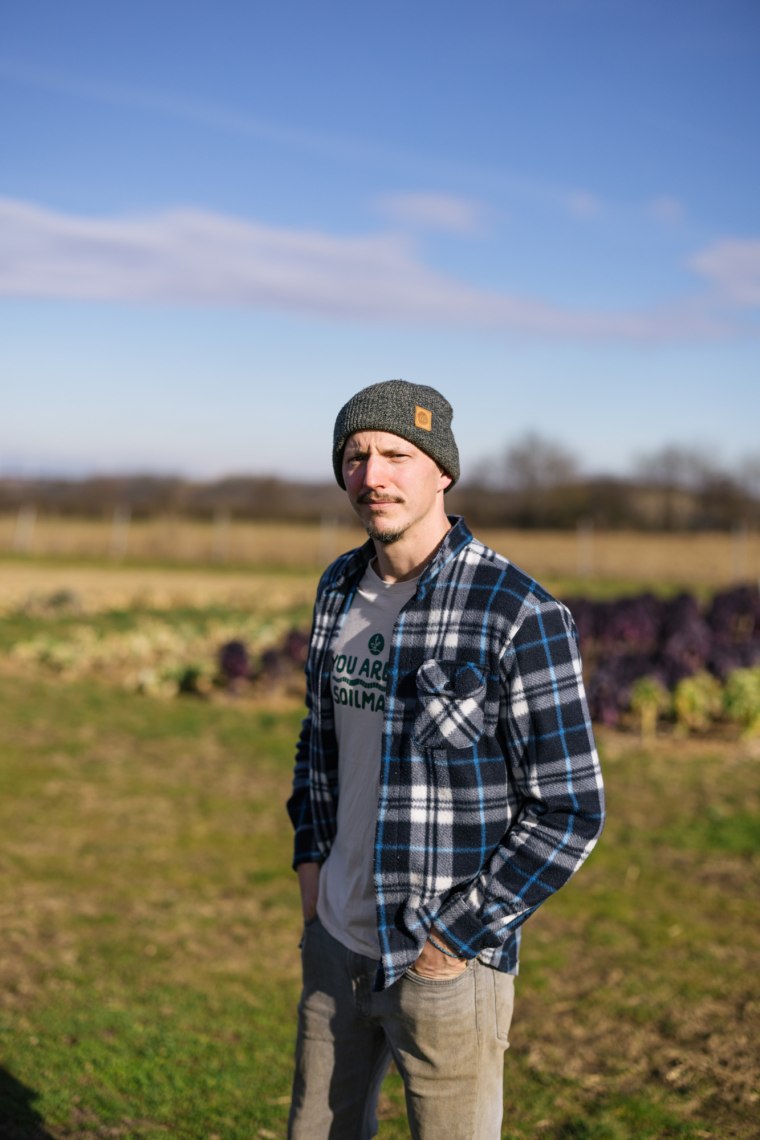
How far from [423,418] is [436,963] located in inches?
42.0

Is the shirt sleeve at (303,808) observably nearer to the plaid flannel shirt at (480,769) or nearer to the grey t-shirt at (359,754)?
the grey t-shirt at (359,754)

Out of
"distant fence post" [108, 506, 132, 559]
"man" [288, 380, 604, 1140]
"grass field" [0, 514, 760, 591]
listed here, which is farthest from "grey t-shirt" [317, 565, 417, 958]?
"distant fence post" [108, 506, 132, 559]

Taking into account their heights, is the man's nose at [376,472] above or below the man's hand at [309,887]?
above

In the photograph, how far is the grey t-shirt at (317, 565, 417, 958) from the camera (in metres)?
2.35

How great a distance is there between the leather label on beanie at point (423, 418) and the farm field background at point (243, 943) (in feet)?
7.86

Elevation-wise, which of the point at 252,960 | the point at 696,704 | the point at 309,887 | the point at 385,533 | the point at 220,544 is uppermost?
the point at 385,533

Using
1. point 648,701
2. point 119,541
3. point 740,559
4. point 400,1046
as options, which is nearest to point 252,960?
point 400,1046

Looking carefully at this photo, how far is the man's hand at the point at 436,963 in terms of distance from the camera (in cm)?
212

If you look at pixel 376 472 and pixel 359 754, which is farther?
pixel 359 754

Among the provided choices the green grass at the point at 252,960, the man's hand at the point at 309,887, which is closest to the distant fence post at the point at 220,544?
the green grass at the point at 252,960

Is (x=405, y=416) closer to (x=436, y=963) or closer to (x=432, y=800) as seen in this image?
(x=432, y=800)

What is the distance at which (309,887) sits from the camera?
254 cm

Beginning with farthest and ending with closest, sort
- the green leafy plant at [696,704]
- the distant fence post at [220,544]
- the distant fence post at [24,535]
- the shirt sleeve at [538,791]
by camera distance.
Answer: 1. the distant fence post at [24,535]
2. the distant fence post at [220,544]
3. the green leafy plant at [696,704]
4. the shirt sleeve at [538,791]

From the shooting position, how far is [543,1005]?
177 inches
